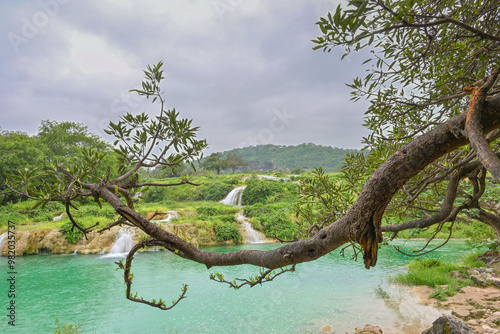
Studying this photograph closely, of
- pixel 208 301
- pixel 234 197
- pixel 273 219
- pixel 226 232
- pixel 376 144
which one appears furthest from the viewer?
pixel 234 197

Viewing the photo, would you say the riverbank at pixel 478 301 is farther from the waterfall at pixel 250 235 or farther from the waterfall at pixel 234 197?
the waterfall at pixel 234 197

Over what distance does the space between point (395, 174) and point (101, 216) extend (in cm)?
1955

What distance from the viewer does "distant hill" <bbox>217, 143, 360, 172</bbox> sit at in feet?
249

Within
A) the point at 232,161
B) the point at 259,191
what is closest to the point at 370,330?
the point at 259,191

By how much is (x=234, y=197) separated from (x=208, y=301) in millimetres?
20339

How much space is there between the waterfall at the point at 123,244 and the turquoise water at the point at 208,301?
2.24 metres

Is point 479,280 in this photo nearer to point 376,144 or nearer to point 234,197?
point 376,144

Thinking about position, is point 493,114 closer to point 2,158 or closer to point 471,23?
point 471,23

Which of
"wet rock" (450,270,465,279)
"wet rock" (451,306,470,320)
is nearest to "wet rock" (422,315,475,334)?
"wet rock" (451,306,470,320)

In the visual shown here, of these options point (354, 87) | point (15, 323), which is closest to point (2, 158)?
point (15, 323)

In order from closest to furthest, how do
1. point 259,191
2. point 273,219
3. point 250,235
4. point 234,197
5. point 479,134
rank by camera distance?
point 479,134 < point 250,235 < point 273,219 < point 259,191 < point 234,197

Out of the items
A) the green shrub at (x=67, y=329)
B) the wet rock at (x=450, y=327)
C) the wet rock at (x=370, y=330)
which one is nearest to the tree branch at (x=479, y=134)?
the wet rock at (x=450, y=327)

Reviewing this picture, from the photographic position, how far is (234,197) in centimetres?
2827

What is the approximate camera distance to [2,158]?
18.3 metres
